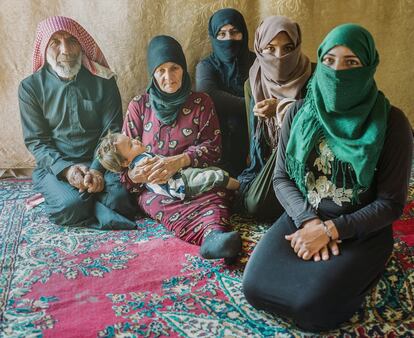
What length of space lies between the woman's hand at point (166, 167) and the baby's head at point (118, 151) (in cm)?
15

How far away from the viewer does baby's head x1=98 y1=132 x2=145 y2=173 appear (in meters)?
2.33

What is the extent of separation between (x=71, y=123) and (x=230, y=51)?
99 cm

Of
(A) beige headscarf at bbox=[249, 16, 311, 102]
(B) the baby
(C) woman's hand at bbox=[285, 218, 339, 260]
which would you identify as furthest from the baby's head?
(C) woman's hand at bbox=[285, 218, 339, 260]

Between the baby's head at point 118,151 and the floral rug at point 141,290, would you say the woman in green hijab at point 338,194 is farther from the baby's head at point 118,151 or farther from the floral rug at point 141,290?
the baby's head at point 118,151

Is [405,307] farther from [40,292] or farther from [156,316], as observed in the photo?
[40,292]

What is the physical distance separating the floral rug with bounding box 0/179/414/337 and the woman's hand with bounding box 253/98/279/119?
0.56m

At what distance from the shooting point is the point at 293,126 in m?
1.77

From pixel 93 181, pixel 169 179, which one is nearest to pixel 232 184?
pixel 169 179

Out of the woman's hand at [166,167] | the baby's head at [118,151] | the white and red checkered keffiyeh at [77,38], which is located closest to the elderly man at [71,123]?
the white and red checkered keffiyeh at [77,38]

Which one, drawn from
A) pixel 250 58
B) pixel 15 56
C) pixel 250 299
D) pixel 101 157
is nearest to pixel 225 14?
pixel 250 58

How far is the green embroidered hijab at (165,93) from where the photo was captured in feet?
7.72

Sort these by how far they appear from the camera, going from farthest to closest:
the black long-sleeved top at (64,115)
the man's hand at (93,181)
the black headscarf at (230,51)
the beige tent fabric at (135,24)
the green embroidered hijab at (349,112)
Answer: the beige tent fabric at (135,24) → the black headscarf at (230,51) → the black long-sleeved top at (64,115) → the man's hand at (93,181) → the green embroidered hijab at (349,112)

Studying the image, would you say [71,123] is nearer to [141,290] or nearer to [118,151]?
[118,151]

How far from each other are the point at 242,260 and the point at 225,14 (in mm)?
1432
